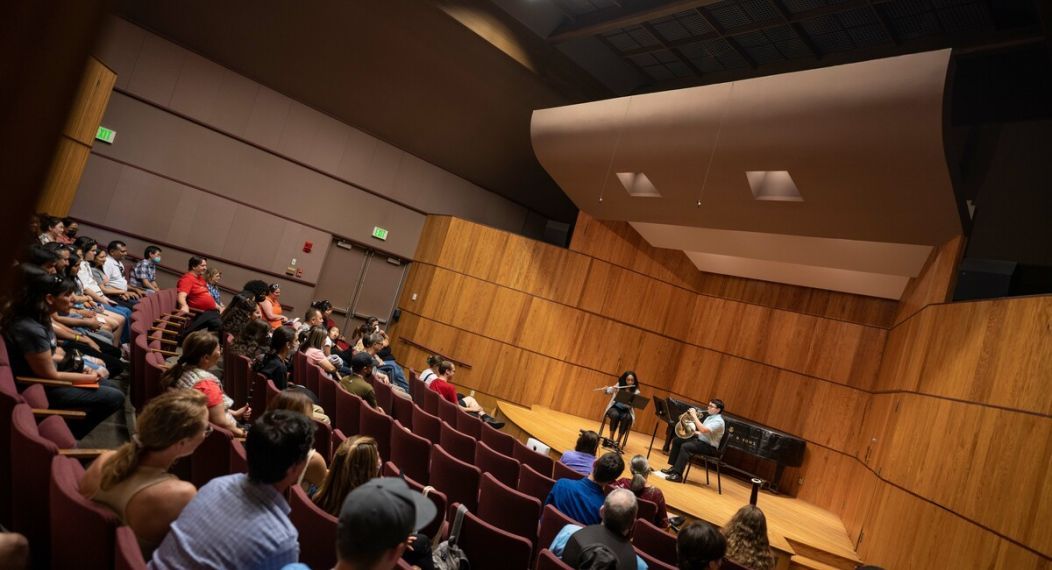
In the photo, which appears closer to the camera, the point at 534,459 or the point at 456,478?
the point at 456,478

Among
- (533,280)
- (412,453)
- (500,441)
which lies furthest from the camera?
(533,280)

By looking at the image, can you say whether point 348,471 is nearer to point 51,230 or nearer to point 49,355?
point 49,355

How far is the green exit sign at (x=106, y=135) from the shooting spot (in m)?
9.22

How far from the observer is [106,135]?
927 cm

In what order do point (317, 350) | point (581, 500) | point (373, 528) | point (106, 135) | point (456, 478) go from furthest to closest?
point (106, 135) → point (317, 350) → point (456, 478) → point (581, 500) → point (373, 528)

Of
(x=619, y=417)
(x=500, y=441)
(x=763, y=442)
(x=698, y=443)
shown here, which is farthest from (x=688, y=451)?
(x=500, y=441)

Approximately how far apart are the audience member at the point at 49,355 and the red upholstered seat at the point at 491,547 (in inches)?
90.7

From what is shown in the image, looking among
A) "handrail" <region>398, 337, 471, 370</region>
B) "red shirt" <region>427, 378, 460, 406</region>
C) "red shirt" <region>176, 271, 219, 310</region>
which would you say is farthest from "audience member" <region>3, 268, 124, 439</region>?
"handrail" <region>398, 337, 471, 370</region>

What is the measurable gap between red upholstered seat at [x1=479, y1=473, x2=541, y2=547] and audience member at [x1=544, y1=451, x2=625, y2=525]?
262 millimetres

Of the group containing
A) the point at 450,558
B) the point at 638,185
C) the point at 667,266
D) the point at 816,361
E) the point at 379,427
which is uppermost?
the point at 638,185

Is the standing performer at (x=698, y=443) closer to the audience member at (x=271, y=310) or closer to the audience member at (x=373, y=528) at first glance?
the audience member at (x=271, y=310)

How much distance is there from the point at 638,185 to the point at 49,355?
7.54m

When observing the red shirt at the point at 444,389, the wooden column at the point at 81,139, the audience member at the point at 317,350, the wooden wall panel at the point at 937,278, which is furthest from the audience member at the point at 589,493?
the wooden column at the point at 81,139

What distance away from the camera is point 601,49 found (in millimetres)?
10117
